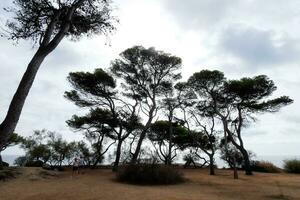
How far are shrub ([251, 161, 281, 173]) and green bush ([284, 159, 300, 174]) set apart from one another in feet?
2.49

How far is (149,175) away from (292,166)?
570 inches

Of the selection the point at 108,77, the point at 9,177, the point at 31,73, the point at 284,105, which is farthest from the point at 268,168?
the point at 31,73

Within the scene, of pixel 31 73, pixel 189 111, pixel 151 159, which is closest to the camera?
pixel 31 73

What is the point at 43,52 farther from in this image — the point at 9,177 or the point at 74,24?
the point at 9,177

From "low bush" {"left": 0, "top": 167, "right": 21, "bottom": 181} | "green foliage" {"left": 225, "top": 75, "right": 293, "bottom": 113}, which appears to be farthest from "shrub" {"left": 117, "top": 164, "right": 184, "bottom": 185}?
"green foliage" {"left": 225, "top": 75, "right": 293, "bottom": 113}

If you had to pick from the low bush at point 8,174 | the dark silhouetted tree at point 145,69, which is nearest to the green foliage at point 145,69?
the dark silhouetted tree at point 145,69

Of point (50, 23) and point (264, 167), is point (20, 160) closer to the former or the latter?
point (264, 167)

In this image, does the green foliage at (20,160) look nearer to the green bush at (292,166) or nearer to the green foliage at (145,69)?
the green foliage at (145,69)

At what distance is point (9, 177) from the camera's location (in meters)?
14.4

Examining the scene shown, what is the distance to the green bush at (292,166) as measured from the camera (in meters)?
22.3

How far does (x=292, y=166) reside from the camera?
74.4 feet

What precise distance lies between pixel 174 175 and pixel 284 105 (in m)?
11.3

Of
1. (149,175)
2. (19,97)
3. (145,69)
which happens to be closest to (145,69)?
(145,69)

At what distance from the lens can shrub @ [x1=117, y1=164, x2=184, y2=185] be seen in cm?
1316
